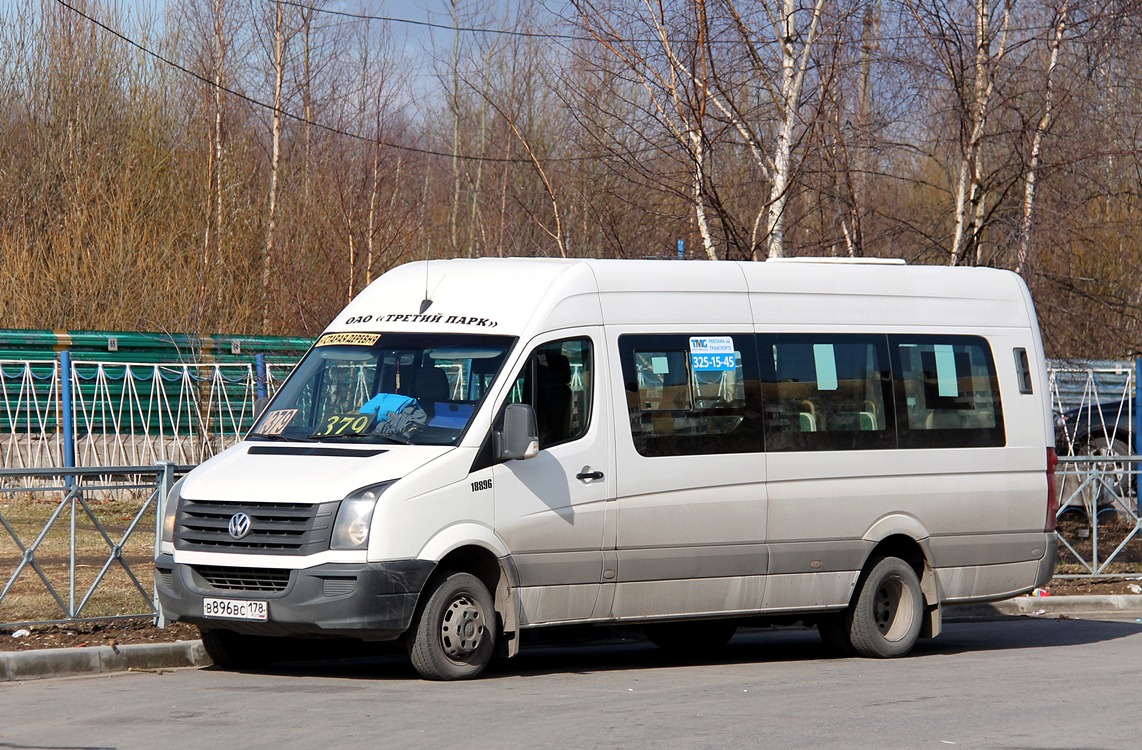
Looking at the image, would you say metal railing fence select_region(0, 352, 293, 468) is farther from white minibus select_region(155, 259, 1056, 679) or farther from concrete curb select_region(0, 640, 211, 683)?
white minibus select_region(155, 259, 1056, 679)

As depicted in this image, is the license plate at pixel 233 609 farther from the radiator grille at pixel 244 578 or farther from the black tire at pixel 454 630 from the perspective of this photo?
the black tire at pixel 454 630

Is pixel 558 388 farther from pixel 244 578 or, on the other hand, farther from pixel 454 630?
pixel 244 578

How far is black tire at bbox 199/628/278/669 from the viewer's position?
31.5ft

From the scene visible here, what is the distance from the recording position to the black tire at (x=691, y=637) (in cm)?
1148

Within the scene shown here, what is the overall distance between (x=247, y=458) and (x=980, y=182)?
29.5ft

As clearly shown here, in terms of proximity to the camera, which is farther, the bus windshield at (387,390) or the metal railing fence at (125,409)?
the metal railing fence at (125,409)

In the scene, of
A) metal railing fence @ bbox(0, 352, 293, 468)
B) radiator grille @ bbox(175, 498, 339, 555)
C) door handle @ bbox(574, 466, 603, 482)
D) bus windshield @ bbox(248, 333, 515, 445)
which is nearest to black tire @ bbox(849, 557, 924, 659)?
door handle @ bbox(574, 466, 603, 482)

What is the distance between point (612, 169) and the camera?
1562cm

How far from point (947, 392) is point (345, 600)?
4903 millimetres

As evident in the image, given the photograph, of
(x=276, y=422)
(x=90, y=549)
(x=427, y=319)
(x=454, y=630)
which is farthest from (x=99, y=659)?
(x=427, y=319)

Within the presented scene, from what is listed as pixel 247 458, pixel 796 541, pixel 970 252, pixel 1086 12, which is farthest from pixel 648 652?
pixel 1086 12

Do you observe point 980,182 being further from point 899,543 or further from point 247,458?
point 247,458

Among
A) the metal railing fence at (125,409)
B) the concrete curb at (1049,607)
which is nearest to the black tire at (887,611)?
the concrete curb at (1049,607)

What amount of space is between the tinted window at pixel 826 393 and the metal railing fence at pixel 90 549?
4127mm
